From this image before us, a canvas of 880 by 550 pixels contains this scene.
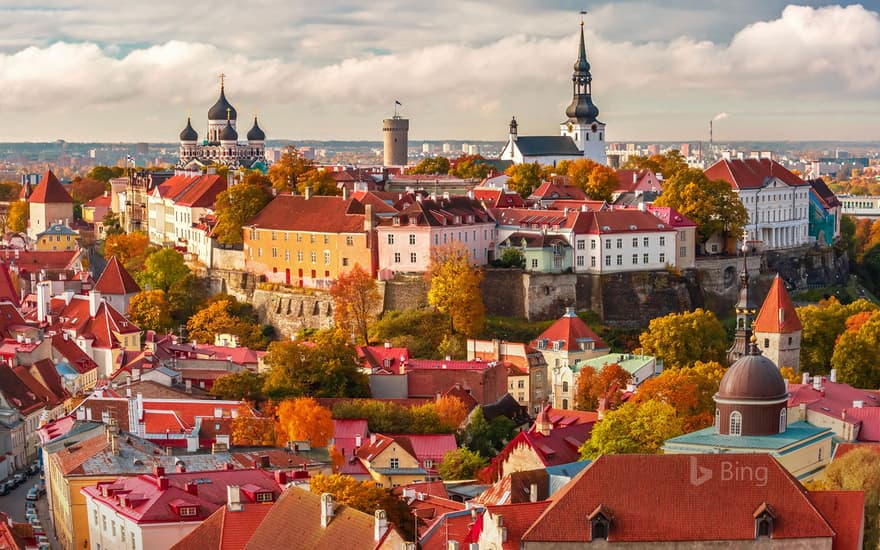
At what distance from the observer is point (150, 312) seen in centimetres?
7819

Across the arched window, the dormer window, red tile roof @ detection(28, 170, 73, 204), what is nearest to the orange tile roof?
the arched window

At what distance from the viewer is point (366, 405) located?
5909cm

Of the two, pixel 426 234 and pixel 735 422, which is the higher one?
pixel 426 234

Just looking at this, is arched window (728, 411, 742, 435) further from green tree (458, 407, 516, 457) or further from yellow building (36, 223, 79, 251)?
yellow building (36, 223, 79, 251)

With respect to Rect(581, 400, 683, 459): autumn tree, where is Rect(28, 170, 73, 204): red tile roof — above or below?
above

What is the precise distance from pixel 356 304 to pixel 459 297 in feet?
17.8

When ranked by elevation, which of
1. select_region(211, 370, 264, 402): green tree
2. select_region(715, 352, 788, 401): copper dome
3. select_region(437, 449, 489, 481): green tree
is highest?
select_region(715, 352, 788, 401): copper dome

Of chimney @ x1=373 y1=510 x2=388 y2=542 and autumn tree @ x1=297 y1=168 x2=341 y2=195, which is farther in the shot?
autumn tree @ x1=297 y1=168 x2=341 y2=195

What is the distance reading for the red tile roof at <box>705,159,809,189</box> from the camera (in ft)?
290

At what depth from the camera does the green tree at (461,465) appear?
5353 centimetres

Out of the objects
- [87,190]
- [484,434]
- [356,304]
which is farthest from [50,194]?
[484,434]

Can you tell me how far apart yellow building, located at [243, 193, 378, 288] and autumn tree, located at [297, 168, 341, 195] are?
2.73 metres

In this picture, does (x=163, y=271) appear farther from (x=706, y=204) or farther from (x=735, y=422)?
(x=735, y=422)

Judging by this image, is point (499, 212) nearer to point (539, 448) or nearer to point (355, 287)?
point (355, 287)
